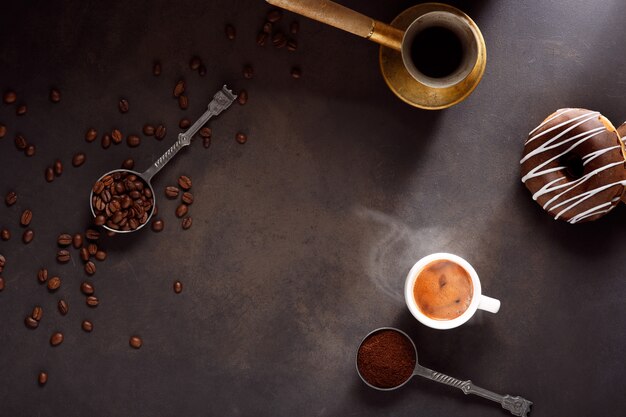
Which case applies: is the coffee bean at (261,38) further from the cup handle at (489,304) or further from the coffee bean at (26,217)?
the cup handle at (489,304)

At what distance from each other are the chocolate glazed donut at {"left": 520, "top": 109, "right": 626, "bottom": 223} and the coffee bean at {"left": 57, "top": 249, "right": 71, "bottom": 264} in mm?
1285

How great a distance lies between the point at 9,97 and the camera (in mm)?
1781

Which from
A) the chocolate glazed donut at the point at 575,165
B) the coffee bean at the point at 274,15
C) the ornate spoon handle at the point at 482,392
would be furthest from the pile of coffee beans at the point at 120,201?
the chocolate glazed donut at the point at 575,165

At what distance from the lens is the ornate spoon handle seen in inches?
68.9

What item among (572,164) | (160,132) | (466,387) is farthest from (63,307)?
(572,164)

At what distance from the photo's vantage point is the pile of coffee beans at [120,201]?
1748mm

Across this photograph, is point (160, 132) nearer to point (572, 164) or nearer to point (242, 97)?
point (242, 97)

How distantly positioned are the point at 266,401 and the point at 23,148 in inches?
38.9

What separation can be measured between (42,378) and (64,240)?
0.39m

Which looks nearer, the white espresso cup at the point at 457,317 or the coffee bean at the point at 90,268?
the white espresso cup at the point at 457,317

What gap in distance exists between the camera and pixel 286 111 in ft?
5.93

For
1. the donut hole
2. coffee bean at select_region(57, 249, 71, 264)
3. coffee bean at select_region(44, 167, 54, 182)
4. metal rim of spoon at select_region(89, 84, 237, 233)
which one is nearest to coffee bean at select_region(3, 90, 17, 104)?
coffee bean at select_region(44, 167, 54, 182)

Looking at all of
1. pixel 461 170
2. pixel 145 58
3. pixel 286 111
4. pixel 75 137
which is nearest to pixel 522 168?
pixel 461 170

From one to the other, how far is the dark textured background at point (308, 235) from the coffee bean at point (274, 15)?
44 millimetres
